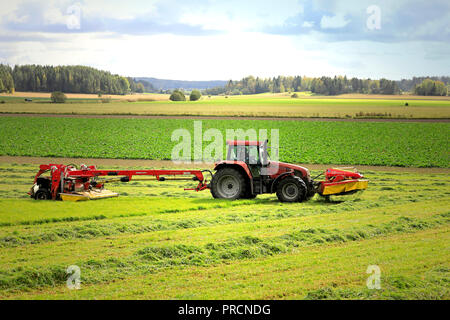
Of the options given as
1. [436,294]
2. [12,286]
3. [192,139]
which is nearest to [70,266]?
[12,286]

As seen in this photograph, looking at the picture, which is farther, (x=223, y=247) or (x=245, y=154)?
(x=245, y=154)

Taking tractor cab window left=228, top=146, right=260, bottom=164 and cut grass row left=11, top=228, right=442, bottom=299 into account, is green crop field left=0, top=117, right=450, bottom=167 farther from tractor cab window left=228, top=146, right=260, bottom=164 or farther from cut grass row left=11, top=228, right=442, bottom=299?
cut grass row left=11, top=228, right=442, bottom=299

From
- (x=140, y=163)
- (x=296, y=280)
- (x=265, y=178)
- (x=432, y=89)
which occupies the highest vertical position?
(x=432, y=89)

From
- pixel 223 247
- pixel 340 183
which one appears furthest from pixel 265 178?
pixel 223 247

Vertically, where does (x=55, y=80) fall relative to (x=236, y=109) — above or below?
above

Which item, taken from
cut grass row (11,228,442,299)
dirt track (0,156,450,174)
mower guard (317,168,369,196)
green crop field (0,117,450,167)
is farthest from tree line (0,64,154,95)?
cut grass row (11,228,442,299)

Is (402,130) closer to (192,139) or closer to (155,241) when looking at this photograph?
(192,139)

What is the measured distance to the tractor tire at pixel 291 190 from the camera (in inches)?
683

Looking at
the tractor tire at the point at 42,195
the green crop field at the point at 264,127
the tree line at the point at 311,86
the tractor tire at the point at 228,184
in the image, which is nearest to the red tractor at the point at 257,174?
the tractor tire at the point at 228,184

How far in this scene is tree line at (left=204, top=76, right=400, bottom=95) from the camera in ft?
535

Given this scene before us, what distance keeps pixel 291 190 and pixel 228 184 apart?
2213 mm

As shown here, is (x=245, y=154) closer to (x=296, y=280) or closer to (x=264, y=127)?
(x=296, y=280)

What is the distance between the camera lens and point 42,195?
17.9 metres
